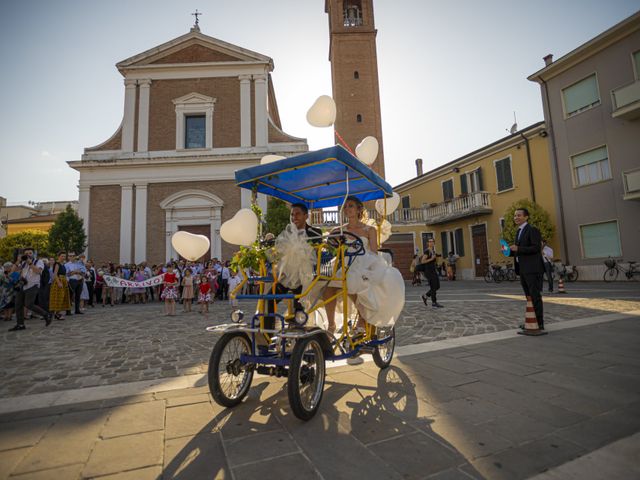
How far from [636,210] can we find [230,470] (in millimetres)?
20175

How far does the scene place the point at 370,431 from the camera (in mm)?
2445

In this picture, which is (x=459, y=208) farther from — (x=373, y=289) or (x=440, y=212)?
(x=373, y=289)

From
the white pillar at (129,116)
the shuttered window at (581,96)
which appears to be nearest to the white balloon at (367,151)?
the shuttered window at (581,96)

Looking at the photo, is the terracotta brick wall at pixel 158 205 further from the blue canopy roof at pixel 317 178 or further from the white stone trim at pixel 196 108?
the blue canopy roof at pixel 317 178

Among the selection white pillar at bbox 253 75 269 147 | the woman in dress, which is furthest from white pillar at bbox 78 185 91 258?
the woman in dress

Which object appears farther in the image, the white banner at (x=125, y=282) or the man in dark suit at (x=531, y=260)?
the white banner at (x=125, y=282)

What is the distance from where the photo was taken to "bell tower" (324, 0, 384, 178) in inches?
1191

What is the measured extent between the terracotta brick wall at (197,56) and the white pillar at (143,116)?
2.38 m

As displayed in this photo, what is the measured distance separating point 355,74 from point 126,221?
2312 centimetres

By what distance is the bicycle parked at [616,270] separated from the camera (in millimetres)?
15156

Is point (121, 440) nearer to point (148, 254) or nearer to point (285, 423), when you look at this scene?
point (285, 423)

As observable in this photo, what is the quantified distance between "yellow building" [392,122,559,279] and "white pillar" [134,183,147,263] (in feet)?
61.0

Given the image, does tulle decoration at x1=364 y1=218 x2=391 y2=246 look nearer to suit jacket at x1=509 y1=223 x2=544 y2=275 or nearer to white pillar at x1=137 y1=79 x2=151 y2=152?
suit jacket at x1=509 y1=223 x2=544 y2=275

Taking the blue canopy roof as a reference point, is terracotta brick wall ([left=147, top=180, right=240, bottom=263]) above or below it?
above
